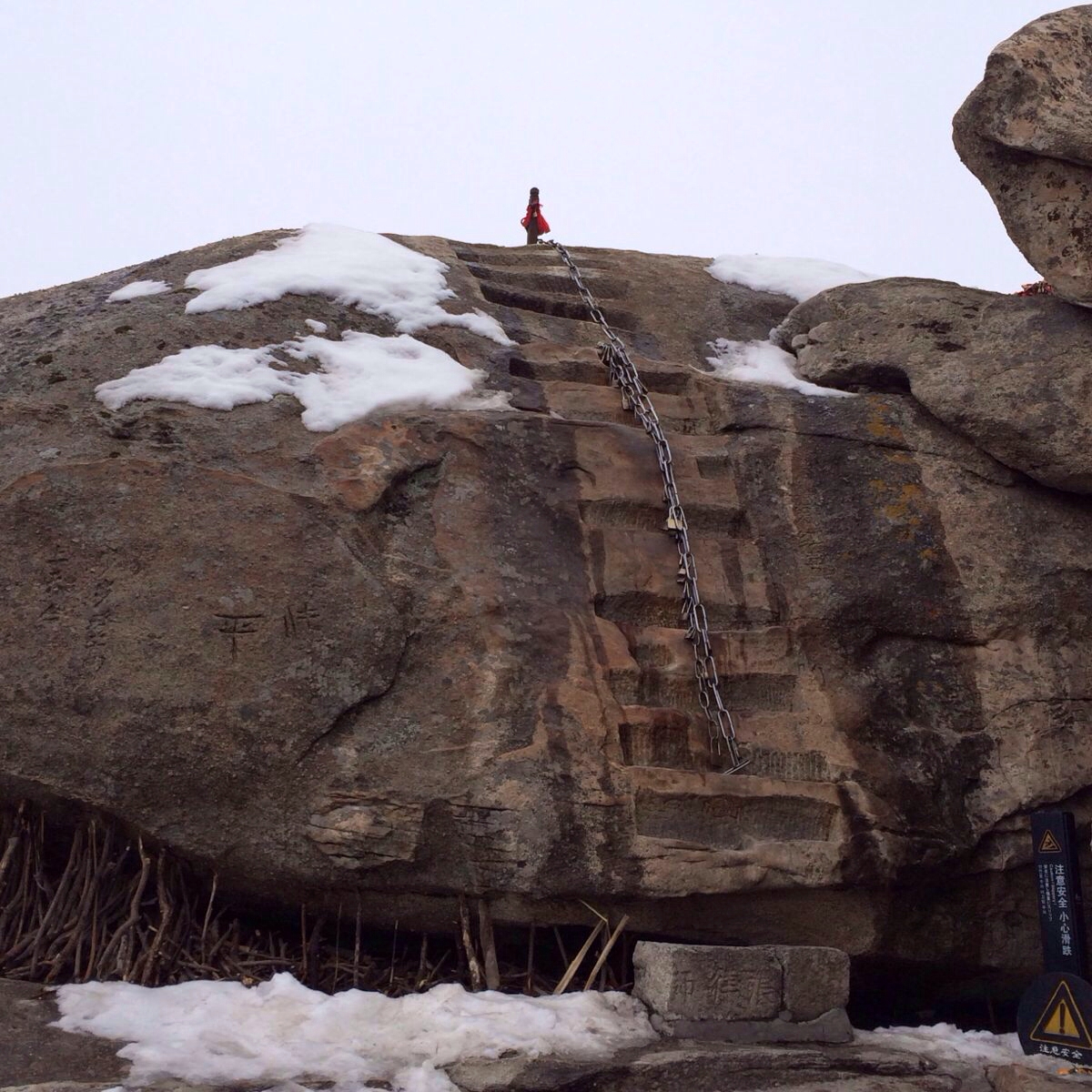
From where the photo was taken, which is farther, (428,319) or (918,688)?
(428,319)

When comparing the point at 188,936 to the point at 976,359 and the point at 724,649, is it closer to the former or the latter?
the point at 724,649

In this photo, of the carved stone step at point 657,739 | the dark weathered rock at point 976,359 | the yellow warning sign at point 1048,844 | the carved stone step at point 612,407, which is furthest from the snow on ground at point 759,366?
the yellow warning sign at point 1048,844

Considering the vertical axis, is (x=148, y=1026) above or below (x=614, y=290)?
below

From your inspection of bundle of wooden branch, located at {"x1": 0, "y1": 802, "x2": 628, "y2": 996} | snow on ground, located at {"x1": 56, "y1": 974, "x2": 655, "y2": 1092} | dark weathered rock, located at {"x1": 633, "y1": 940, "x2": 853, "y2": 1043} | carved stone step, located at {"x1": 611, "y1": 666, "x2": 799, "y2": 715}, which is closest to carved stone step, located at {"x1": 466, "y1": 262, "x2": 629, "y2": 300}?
carved stone step, located at {"x1": 611, "y1": 666, "x2": 799, "y2": 715}

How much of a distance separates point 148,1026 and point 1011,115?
18.6 feet

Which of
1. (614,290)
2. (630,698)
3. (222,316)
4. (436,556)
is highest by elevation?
(614,290)

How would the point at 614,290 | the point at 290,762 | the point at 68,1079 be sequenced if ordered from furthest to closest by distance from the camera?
the point at 614,290 < the point at 290,762 < the point at 68,1079

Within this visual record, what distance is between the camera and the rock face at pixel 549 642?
4648 mm

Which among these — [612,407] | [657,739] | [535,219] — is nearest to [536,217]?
[535,219]

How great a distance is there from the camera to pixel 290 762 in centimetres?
466

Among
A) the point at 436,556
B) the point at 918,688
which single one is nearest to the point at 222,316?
the point at 436,556

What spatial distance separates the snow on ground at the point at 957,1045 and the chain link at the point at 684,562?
3.83 ft

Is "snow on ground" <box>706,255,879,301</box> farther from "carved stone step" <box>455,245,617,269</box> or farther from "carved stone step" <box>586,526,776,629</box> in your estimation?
"carved stone step" <box>586,526,776,629</box>

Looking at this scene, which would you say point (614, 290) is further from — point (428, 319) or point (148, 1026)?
point (148, 1026)
